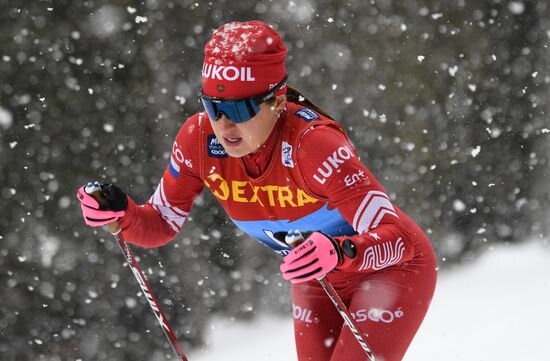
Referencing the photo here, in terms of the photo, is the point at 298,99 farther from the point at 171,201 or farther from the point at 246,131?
the point at 171,201

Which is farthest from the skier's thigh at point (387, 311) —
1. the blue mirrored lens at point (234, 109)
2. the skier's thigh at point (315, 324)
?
the blue mirrored lens at point (234, 109)

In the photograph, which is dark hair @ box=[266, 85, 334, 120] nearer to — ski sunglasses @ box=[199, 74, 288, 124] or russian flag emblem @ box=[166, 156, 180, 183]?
ski sunglasses @ box=[199, 74, 288, 124]

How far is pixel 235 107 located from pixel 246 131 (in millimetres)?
99

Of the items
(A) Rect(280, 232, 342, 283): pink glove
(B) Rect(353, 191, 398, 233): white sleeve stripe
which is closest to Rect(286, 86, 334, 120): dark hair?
(B) Rect(353, 191, 398, 233): white sleeve stripe

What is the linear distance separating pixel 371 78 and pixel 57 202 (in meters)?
2.40

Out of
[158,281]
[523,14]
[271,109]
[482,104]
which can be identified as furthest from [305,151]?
[523,14]

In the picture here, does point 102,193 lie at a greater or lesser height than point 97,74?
greater

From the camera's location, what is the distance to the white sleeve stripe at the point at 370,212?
107 inches

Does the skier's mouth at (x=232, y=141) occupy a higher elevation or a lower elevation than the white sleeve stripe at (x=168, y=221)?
higher

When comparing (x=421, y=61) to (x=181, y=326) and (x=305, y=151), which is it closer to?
(x=181, y=326)

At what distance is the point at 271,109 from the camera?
289 cm

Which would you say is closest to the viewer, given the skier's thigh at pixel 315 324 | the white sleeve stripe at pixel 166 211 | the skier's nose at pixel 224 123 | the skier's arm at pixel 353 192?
the skier's arm at pixel 353 192

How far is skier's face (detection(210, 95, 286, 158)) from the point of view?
2832mm

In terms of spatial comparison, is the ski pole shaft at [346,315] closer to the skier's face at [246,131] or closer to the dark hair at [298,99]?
the skier's face at [246,131]
